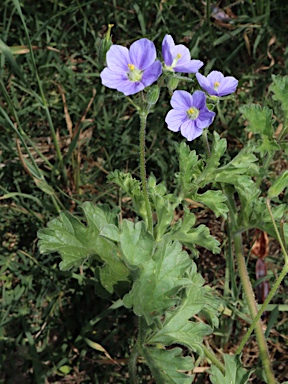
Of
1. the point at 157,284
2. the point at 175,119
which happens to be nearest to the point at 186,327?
the point at 157,284

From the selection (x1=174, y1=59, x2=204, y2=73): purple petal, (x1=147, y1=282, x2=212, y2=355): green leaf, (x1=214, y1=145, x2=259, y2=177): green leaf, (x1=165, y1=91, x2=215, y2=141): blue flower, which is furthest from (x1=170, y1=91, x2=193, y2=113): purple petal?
(x1=147, y1=282, x2=212, y2=355): green leaf

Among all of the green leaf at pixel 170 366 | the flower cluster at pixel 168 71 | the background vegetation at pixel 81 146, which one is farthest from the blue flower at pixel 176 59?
the green leaf at pixel 170 366

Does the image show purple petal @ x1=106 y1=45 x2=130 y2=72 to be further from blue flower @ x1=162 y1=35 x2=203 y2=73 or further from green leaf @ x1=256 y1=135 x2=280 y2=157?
green leaf @ x1=256 y1=135 x2=280 y2=157

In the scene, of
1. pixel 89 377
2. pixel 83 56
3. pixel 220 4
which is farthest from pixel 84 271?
pixel 220 4

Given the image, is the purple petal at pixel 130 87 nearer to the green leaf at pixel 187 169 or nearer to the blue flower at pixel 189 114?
the blue flower at pixel 189 114

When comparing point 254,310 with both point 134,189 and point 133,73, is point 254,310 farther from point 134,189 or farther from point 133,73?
point 133,73
